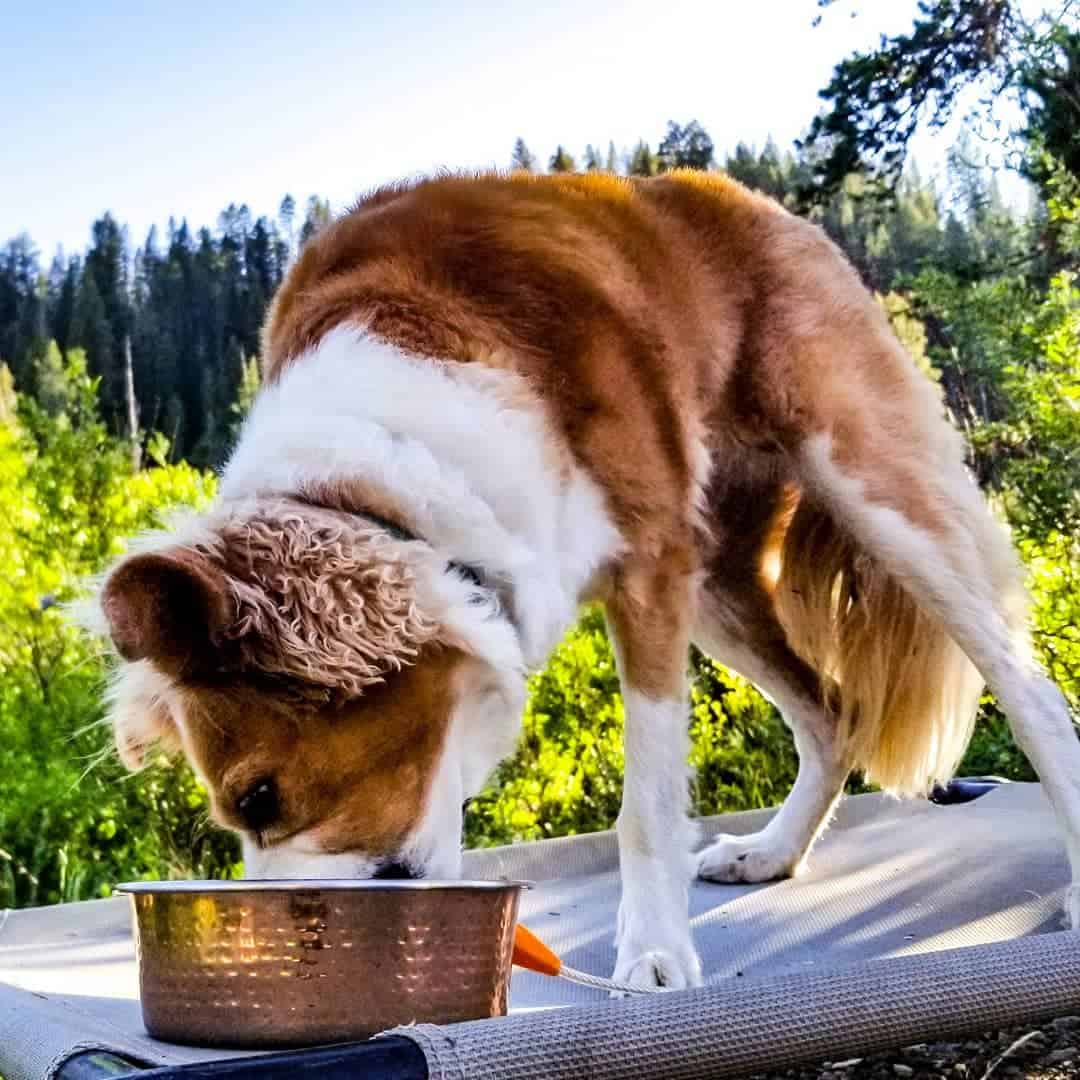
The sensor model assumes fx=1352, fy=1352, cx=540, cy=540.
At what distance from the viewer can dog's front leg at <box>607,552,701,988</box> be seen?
246 centimetres

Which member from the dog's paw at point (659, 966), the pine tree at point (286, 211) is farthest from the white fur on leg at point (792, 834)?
the pine tree at point (286, 211)

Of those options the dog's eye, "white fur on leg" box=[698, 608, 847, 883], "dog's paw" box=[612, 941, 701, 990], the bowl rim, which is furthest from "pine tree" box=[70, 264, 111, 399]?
the bowl rim

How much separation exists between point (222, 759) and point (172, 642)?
0.82 ft

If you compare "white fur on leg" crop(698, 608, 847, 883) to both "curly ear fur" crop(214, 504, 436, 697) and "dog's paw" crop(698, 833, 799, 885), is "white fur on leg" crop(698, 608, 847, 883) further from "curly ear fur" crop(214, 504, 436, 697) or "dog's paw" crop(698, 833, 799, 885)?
"curly ear fur" crop(214, 504, 436, 697)

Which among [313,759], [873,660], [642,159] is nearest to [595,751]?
[873,660]

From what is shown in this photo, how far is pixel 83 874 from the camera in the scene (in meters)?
4.29

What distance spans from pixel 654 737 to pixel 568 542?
1.41 ft

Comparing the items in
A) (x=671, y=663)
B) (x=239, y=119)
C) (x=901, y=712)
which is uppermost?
(x=239, y=119)

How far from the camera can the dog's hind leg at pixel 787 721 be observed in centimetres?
322

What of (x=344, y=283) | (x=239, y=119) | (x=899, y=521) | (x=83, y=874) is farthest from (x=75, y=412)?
(x=239, y=119)

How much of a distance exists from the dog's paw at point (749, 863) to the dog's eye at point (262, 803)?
1.58 metres

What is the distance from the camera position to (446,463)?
2254 mm

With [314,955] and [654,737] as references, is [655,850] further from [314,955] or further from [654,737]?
[314,955]

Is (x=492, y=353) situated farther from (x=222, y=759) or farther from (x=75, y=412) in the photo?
(x=75, y=412)
